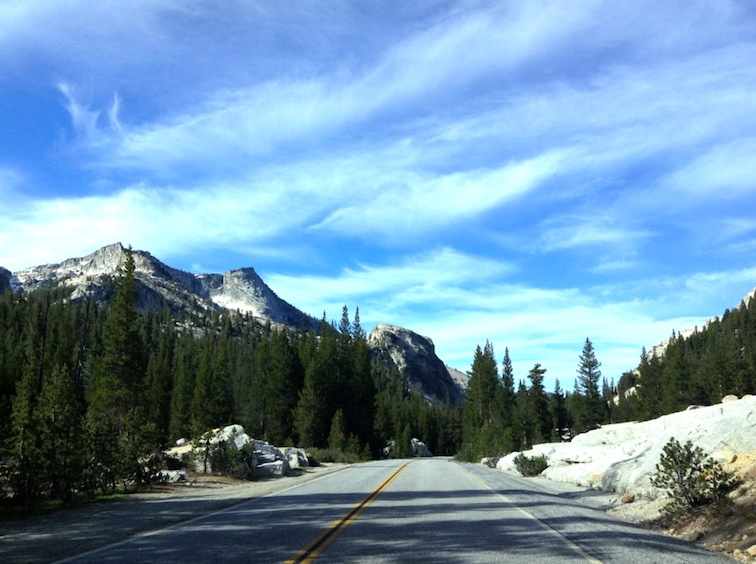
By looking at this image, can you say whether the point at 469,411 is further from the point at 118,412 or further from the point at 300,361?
the point at 118,412

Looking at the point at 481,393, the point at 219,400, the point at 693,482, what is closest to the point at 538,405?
the point at 481,393

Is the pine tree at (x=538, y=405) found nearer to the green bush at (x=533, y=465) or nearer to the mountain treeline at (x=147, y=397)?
the mountain treeline at (x=147, y=397)

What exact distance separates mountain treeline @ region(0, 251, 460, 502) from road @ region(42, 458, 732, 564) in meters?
6.23

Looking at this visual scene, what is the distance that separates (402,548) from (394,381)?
540 ft

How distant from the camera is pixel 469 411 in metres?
95.1

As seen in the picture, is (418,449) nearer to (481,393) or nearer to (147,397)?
(481,393)

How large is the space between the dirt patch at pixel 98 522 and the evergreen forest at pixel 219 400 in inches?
74.7

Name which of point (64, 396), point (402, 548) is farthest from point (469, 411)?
point (402, 548)

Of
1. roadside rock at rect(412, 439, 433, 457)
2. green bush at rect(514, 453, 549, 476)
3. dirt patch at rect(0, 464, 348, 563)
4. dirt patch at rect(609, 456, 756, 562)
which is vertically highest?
dirt patch at rect(0, 464, 348, 563)

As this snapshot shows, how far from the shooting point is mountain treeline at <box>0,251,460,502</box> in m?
17.0

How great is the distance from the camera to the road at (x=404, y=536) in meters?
7.96

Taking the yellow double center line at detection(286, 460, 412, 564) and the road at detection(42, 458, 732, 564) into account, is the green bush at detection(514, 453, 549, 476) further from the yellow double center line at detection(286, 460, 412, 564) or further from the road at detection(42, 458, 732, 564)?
the yellow double center line at detection(286, 460, 412, 564)

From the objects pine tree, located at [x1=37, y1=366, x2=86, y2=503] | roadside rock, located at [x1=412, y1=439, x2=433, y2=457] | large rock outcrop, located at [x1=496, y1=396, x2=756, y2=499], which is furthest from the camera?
roadside rock, located at [x1=412, y1=439, x2=433, y2=457]

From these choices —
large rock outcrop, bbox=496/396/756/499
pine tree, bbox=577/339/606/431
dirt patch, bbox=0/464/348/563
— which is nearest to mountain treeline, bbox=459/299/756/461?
pine tree, bbox=577/339/606/431
